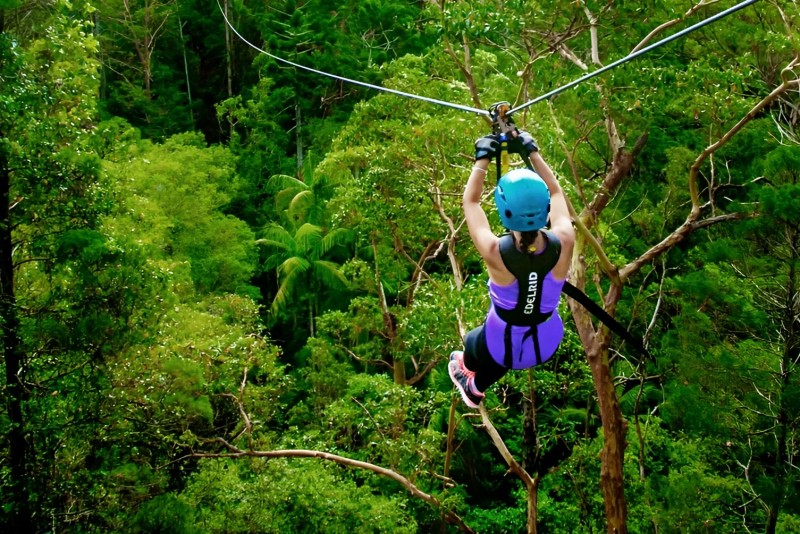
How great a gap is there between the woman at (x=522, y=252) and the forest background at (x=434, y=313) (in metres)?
2.69

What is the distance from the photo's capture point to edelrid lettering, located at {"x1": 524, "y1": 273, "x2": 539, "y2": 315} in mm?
2562

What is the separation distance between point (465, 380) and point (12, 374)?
14.7ft

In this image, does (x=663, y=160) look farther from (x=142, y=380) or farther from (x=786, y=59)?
(x=142, y=380)

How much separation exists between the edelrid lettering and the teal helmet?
0.82 ft

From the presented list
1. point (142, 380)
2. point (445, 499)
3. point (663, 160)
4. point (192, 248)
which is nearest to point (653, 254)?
point (445, 499)

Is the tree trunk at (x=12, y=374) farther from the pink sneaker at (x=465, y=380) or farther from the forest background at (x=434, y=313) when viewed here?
the pink sneaker at (x=465, y=380)

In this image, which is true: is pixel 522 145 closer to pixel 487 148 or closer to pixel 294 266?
pixel 487 148

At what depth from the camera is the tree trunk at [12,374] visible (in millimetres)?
6066

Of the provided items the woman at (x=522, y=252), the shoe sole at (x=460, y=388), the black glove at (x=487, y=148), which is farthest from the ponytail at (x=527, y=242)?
the shoe sole at (x=460, y=388)

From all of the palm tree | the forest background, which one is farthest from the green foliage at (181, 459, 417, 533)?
the palm tree

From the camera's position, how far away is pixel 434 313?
23.9 ft

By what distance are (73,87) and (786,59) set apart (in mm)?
8109

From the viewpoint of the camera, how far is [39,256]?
6.59m

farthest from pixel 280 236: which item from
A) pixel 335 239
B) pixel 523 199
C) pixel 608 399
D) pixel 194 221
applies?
pixel 523 199
